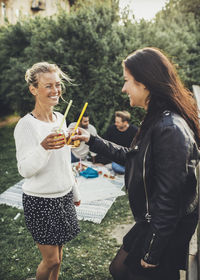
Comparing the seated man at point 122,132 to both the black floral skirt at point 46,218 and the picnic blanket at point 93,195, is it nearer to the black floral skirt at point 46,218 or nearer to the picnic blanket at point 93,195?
the picnic blanket at point 93,195

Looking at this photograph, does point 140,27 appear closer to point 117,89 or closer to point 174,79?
point 117,89

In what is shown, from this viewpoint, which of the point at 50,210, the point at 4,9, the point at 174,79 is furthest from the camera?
the point at 4,9

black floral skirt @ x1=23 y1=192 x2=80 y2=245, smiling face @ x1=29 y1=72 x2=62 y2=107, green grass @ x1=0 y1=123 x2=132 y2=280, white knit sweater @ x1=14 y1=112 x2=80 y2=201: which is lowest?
green grass @ x1=0 y1=123 x2=132 y2=280

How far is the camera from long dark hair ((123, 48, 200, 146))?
166 centimetres

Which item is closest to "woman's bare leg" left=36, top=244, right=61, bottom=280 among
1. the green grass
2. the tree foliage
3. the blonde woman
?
the blonde woman

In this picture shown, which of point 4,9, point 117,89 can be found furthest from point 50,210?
point 4,9

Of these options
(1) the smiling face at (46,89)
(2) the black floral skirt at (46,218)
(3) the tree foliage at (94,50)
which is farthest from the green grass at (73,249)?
(3) the tree foliage at (94,50)

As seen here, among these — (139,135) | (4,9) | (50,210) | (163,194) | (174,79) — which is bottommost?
(50,210)

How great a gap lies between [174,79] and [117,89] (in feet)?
22.5

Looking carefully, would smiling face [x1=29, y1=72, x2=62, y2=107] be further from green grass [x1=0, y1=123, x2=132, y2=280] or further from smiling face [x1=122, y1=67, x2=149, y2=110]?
green grass [x1=0, y1=123, x2=132, y2=280]

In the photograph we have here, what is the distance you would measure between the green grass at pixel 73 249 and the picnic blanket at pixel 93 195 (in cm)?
15

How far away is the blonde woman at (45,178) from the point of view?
6.82ft

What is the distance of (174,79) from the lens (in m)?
1.70

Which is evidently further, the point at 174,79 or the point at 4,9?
the point at 4,9
